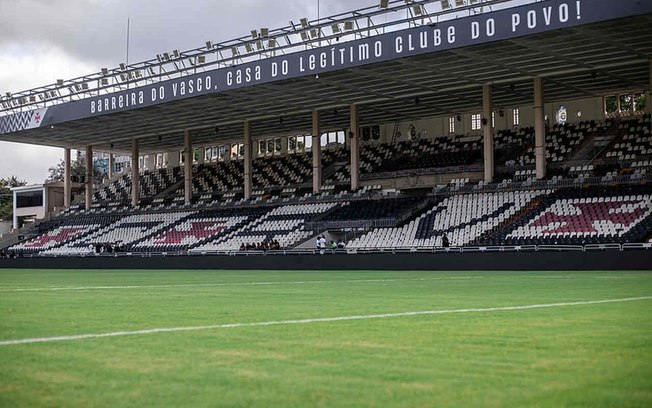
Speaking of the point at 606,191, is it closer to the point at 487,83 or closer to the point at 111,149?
the point at 487,83

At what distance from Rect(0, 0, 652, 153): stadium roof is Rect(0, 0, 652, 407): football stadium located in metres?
0.26

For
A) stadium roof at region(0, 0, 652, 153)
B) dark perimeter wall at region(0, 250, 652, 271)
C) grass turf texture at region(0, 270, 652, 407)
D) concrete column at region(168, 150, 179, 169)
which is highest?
stadium roof at region(0, 0, 652, 153)

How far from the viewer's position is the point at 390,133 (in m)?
59.7

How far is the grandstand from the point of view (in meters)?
36.2

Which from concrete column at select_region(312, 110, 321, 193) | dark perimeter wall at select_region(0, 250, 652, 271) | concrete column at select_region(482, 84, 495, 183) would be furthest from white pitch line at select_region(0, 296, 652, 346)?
concrete column at select_region(312, 110, 321, 193)

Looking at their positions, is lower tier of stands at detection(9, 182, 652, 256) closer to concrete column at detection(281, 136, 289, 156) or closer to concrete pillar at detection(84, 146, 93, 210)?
concrete pillar at detection(84, 146, 93, 210)

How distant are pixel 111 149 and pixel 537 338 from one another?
6660 cm

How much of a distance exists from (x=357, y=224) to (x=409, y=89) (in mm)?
8906

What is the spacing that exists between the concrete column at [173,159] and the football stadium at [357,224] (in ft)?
1.09

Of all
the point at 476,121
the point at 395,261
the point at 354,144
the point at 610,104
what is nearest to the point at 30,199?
the point at 354,144

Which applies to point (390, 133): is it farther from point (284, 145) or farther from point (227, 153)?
point (227, 153)

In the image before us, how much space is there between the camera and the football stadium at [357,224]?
18.2ft

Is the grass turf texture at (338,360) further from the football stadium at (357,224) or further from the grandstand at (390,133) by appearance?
the grandstand at (390,133)

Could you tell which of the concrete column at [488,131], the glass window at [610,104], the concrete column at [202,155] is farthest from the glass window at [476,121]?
the concrete column at [202,155]
